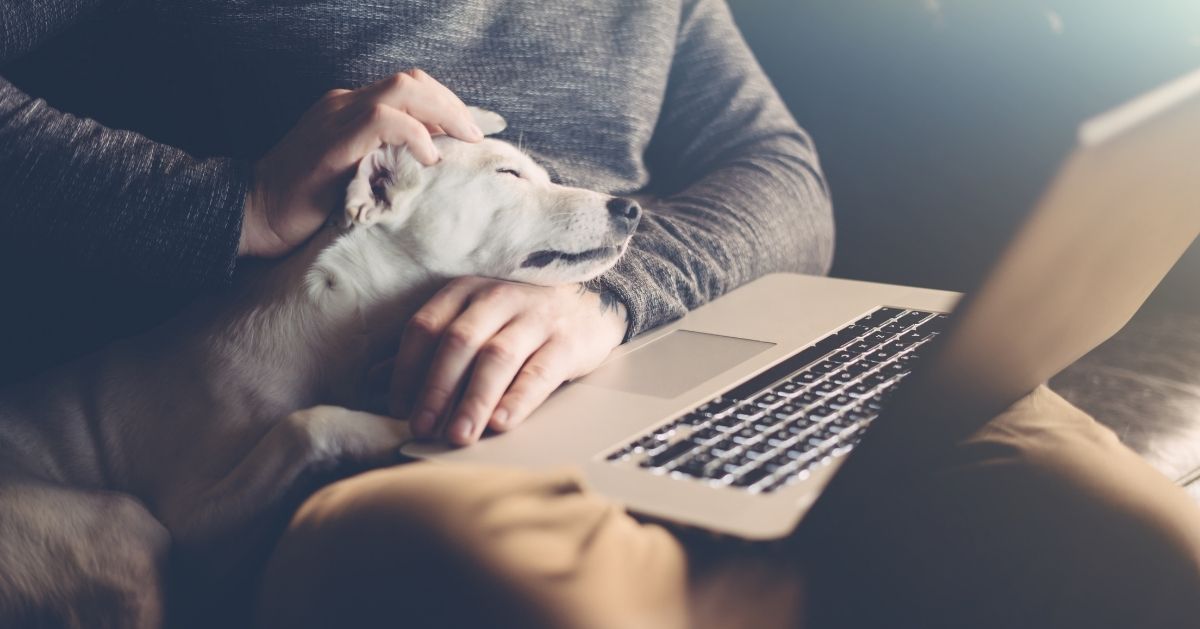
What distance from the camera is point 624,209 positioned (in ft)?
3.49

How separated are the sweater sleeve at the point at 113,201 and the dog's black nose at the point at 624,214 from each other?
39 cm

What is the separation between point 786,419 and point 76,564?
662mm

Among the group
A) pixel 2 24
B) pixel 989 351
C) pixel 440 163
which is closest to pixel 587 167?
pixel 440 163

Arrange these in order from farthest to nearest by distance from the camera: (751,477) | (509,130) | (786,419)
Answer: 1. (509,130)
2. (786,419)
3. (751,477)

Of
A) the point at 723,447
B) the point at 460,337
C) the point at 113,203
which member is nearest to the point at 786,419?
the point at 723,447

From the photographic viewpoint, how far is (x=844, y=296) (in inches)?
47.2

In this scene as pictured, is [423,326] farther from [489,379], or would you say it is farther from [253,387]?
[253,387]

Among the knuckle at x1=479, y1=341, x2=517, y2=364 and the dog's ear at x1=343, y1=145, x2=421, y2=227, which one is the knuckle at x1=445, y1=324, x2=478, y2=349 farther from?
the dog's ear at x1=343, y1=145, x2=421, y2=227

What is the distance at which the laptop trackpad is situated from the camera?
3.00 feet

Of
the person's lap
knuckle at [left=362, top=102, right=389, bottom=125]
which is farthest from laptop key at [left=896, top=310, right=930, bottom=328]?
knuckle at [left=362, top=102, right=389, bottom=125]

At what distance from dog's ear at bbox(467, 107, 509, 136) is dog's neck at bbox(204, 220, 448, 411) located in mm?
229

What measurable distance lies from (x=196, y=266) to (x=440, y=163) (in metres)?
0.30

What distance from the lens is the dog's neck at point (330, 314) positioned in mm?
1013

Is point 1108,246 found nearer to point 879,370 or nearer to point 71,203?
point 879,370
